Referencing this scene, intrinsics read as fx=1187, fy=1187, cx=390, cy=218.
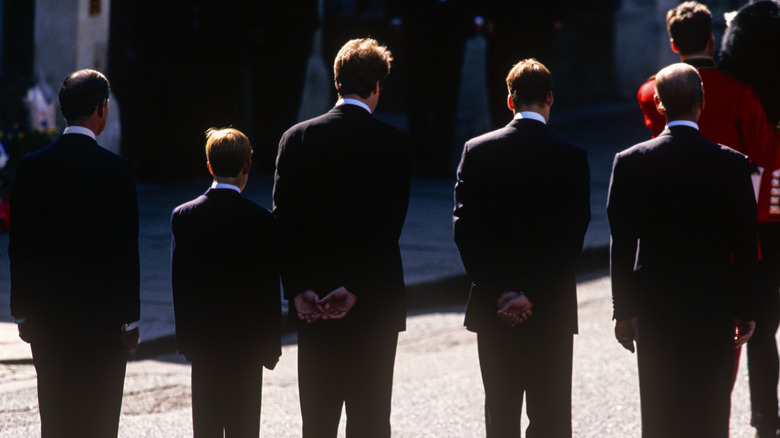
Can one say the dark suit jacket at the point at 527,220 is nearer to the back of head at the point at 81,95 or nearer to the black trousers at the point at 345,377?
the black trousers at the point at 345,377

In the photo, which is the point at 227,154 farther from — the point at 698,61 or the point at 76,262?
the point at 698,61

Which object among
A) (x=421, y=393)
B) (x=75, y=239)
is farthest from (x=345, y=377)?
(x=421, y=393)

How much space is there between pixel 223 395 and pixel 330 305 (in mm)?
475

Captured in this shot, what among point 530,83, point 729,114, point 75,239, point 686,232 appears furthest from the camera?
point 729,114

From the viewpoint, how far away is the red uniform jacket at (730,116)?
474 centimetres

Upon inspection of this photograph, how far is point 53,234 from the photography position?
384cm

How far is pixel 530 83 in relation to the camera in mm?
4141

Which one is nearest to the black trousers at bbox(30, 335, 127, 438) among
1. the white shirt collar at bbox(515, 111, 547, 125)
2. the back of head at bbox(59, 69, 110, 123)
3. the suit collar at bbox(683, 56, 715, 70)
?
the back of head at bbox(59, 69, 110, 123)

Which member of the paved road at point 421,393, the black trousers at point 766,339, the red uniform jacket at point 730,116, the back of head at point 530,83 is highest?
the back of head at point 530,83

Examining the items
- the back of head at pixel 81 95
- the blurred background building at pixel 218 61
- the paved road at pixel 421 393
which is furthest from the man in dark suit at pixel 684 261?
the blurred background building at pixel 218 61

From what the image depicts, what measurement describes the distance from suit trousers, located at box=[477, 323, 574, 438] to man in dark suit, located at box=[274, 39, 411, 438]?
392 mm

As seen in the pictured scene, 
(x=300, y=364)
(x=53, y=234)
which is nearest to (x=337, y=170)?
(x=300, y=364)

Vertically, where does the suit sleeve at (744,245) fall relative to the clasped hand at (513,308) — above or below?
above

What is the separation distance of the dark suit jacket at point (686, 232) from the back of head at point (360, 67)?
88 centimetres
